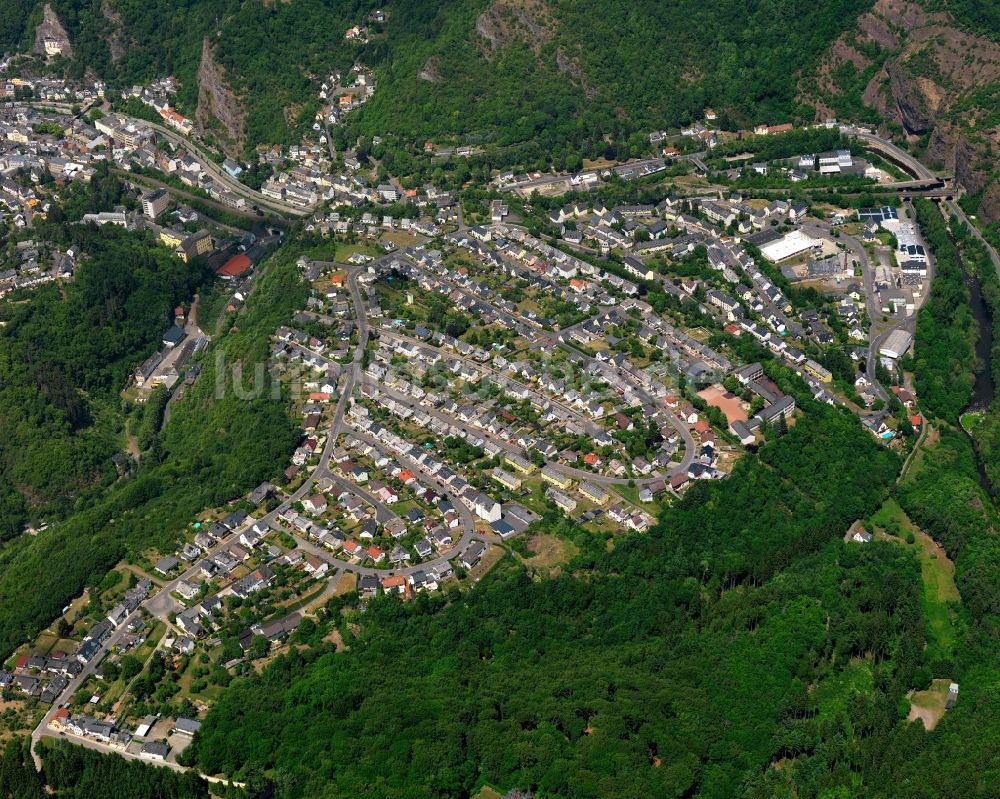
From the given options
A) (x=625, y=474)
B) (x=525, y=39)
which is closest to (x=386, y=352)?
(x=625, y=474)

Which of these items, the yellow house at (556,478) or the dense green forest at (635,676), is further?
the yellow house at (556,478)

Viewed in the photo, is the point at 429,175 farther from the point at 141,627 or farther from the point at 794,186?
the point at 141,627

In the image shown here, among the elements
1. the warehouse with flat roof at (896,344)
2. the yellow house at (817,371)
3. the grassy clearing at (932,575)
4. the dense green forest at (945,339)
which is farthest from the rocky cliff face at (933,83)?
the grassy clearing at (932,575)

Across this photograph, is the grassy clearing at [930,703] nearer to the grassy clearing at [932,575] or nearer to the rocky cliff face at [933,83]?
the grassy clearing at [932,575]

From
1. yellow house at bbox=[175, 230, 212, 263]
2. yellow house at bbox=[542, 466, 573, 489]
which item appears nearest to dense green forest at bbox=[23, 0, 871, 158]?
yellow house at bbox=[175, 230, 212, 263]

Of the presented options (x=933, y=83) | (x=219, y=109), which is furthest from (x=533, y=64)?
(x=933, y=83)

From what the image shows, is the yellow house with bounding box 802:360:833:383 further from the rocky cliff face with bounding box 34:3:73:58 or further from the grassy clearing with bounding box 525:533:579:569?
the rocky cliff face with bounding box 34:3:73:58
